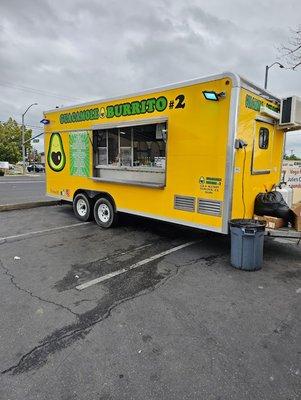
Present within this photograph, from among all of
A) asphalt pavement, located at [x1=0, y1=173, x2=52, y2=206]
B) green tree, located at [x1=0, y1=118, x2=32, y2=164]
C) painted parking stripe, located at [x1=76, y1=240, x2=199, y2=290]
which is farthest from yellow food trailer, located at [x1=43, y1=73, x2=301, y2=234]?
green tree, located at [x1=0, y1=118, x2=32, y2=164]

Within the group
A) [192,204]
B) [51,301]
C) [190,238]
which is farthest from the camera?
[190,238]

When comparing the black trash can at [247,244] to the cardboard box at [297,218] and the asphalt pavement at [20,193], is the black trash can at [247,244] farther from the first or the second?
the asphalt pavement at [20,193]

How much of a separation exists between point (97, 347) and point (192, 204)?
346 centimetres

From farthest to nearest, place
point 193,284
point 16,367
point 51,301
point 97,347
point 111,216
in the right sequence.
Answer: point 111,216 → point 193,284 → point 51,301 → point 97,347 → point 16,367

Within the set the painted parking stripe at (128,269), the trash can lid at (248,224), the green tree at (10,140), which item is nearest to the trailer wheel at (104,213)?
the painted parking stripe at (128,269)

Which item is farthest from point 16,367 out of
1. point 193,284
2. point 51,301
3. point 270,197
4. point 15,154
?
point 15,154

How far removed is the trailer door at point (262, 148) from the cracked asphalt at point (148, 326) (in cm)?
181

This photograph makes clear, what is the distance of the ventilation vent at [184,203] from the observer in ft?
19.5

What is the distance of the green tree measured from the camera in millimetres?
55688

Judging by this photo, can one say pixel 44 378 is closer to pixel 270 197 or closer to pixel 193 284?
pixel 193 284

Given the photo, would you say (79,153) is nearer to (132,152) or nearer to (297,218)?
(132,152)

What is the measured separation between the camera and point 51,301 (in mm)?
4055

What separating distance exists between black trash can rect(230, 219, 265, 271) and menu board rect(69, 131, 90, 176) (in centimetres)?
473

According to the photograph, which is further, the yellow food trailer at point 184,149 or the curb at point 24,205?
the curb at point 24,205
